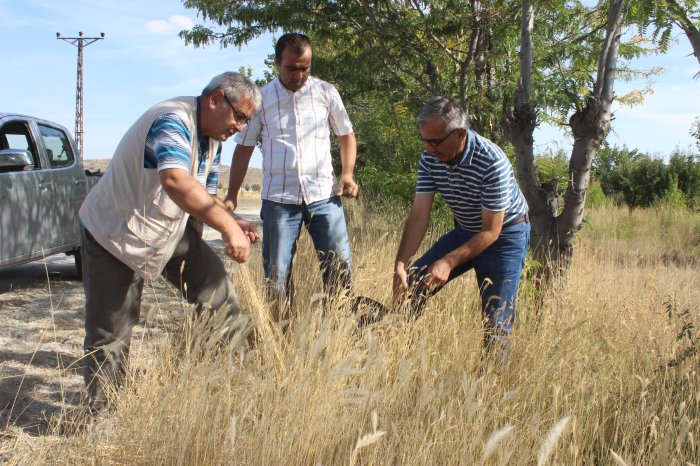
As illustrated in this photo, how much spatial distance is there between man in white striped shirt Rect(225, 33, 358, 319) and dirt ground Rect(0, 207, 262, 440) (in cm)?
80

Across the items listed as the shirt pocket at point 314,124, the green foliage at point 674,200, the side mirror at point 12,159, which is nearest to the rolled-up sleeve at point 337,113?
the shirt pocket at point 314,124

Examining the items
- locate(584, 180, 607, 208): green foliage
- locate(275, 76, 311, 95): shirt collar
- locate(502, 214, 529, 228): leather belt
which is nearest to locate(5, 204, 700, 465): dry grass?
locate(502, 214, 529, 228): leather belt

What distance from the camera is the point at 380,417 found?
313 cm

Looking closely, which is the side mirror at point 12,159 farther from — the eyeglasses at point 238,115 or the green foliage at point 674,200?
the green foliage at point 674,200

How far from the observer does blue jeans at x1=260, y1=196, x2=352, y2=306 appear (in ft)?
15.5

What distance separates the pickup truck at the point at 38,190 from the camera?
22.6 ft

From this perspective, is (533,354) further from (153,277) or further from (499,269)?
(153,277)

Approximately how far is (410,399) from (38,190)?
557 cm

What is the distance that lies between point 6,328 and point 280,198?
3003mm

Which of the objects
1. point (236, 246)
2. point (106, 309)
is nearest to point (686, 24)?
point (236, 246)

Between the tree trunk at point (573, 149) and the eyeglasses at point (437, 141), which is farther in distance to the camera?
the tree trunk at point (573, 149)

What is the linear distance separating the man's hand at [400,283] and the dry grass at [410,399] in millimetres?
155

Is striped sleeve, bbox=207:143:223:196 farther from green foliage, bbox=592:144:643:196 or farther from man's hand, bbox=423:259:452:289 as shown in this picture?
green foliage, bbox=592:144:643:196

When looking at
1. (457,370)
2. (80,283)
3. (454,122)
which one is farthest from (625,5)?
(80,283)
